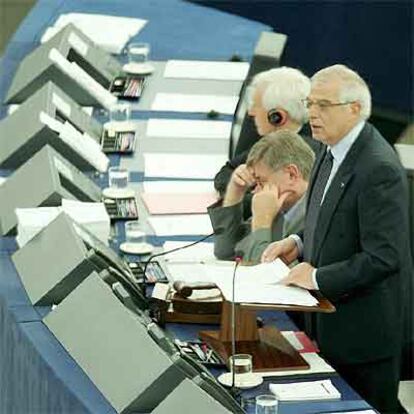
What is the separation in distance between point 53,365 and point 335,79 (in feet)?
4.21

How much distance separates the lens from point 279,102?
5.38 meters

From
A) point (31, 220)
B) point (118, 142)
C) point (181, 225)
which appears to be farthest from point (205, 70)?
point (31, 220)

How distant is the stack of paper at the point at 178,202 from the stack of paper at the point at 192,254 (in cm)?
40

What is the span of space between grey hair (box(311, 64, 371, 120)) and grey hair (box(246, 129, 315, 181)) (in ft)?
1.51

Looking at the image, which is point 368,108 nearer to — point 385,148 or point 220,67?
point 385,148

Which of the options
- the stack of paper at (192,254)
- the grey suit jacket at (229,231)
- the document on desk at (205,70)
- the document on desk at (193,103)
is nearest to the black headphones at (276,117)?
the grey suit jacket at (229,231)

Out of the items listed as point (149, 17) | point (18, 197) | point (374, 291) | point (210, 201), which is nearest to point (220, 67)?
point (149, 17)

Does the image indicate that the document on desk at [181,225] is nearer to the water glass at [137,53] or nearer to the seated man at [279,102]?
the seated man at [279,102]

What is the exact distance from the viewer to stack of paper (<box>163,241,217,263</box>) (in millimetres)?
5402

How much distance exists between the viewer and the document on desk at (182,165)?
21.0ft

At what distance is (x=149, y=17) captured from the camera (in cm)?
856

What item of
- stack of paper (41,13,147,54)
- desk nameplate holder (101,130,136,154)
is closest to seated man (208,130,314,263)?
desk nameplate holder (101,130,136,154)

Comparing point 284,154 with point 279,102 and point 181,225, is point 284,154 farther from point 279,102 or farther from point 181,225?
point 181,225

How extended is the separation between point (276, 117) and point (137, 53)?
101 inches
